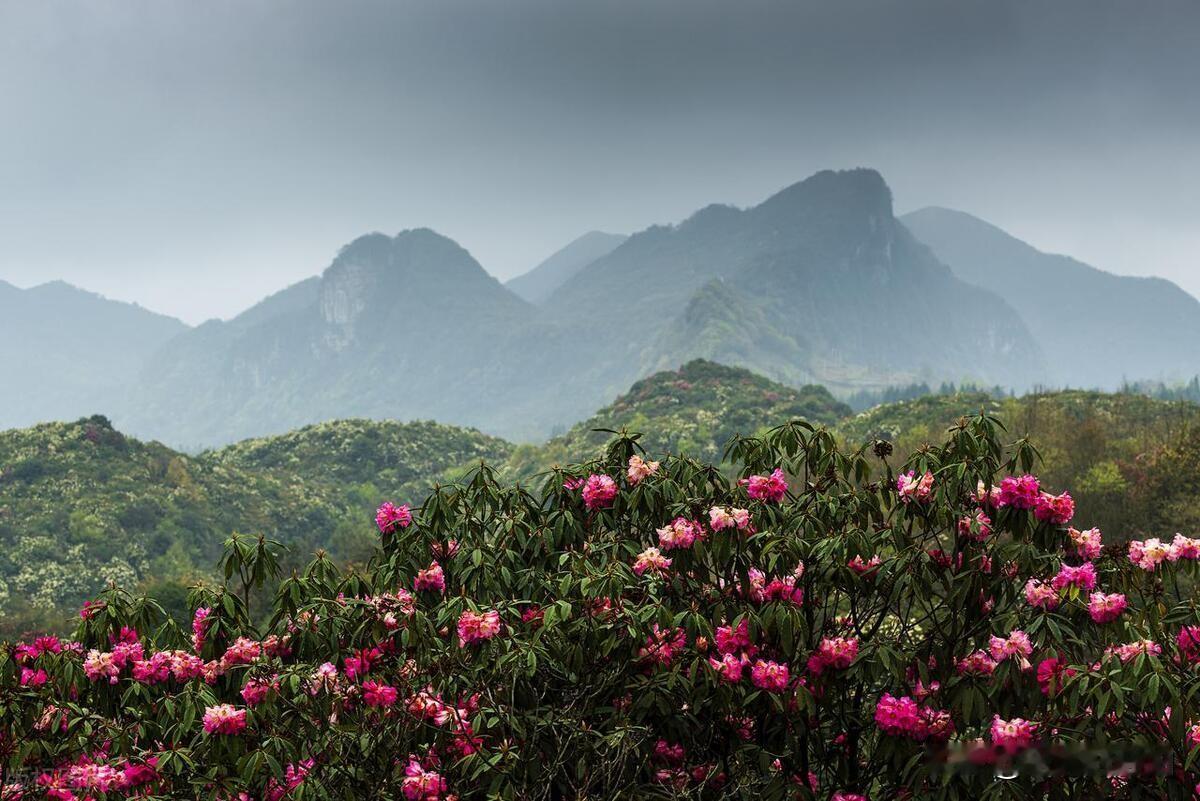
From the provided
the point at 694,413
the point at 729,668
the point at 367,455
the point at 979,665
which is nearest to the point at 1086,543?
the point at 979,665

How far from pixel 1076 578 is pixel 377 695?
368 cm

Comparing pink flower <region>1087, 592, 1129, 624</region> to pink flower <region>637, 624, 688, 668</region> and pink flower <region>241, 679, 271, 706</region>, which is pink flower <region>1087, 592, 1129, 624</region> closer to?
pink flower <region>637, 624, 688, 668</region>

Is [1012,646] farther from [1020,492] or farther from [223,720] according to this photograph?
[223,720]

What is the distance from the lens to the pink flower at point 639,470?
19.7ft

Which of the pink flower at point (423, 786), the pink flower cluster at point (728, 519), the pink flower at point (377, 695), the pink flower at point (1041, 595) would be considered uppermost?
the pink flower cluster at point (728, 519)

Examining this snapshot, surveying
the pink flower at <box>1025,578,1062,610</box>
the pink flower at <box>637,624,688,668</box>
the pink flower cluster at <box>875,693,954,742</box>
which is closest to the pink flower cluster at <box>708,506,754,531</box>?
the pink flower at <box>637,624,688,668</box>

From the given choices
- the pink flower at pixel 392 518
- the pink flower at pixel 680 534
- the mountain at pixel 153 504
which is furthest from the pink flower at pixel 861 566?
the mountain at pixel 153 504

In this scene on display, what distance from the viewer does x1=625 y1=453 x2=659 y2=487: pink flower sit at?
6.00m

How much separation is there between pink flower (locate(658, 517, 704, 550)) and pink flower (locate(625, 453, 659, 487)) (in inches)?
22.4

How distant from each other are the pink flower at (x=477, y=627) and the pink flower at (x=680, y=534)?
1.07 metres

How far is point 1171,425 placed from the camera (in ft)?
109

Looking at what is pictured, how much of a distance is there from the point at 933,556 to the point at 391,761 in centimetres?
310

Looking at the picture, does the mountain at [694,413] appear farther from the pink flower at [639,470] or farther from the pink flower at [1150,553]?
the pink flower at [1150,553]

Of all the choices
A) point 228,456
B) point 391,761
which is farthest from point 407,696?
point 228,456
